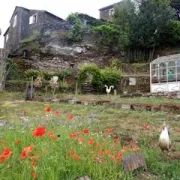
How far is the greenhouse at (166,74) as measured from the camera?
706 inches

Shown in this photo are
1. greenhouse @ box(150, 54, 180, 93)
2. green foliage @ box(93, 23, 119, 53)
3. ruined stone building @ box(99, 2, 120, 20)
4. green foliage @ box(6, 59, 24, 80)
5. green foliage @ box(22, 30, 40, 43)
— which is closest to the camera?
greenhouse @ box(150, 54, 180, 93)

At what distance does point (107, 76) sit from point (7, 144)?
1772 cm

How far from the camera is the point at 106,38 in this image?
28672 mm

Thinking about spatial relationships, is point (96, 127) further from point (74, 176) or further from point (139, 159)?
point (74, 176)

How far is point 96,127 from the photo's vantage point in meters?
5.43

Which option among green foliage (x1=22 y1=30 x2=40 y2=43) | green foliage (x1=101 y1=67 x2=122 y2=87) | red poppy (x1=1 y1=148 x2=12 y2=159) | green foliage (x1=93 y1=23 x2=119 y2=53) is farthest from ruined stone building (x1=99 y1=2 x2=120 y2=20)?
red poppy (x1=1 y1=148 x2=12 y2=159)

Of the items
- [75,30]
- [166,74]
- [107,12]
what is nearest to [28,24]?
[75,30]

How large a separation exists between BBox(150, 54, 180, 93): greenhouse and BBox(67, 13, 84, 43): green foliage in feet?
34.6

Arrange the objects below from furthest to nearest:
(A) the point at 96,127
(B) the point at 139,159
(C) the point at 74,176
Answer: (A) the point at 96,127
(B) the point at 139,159
(C) the point at 74,176

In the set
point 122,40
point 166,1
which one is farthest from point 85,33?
point 166,1

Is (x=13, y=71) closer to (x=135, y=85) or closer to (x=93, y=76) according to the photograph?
(x=93, y=76)

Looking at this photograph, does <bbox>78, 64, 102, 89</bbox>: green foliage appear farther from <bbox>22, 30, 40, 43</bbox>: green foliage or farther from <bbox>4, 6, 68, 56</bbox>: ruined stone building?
<bbox>4, 6, 68, 56</bbox>: ruined stone building

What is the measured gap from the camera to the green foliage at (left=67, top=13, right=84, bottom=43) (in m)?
27.7

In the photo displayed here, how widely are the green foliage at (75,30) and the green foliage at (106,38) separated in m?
1.63
